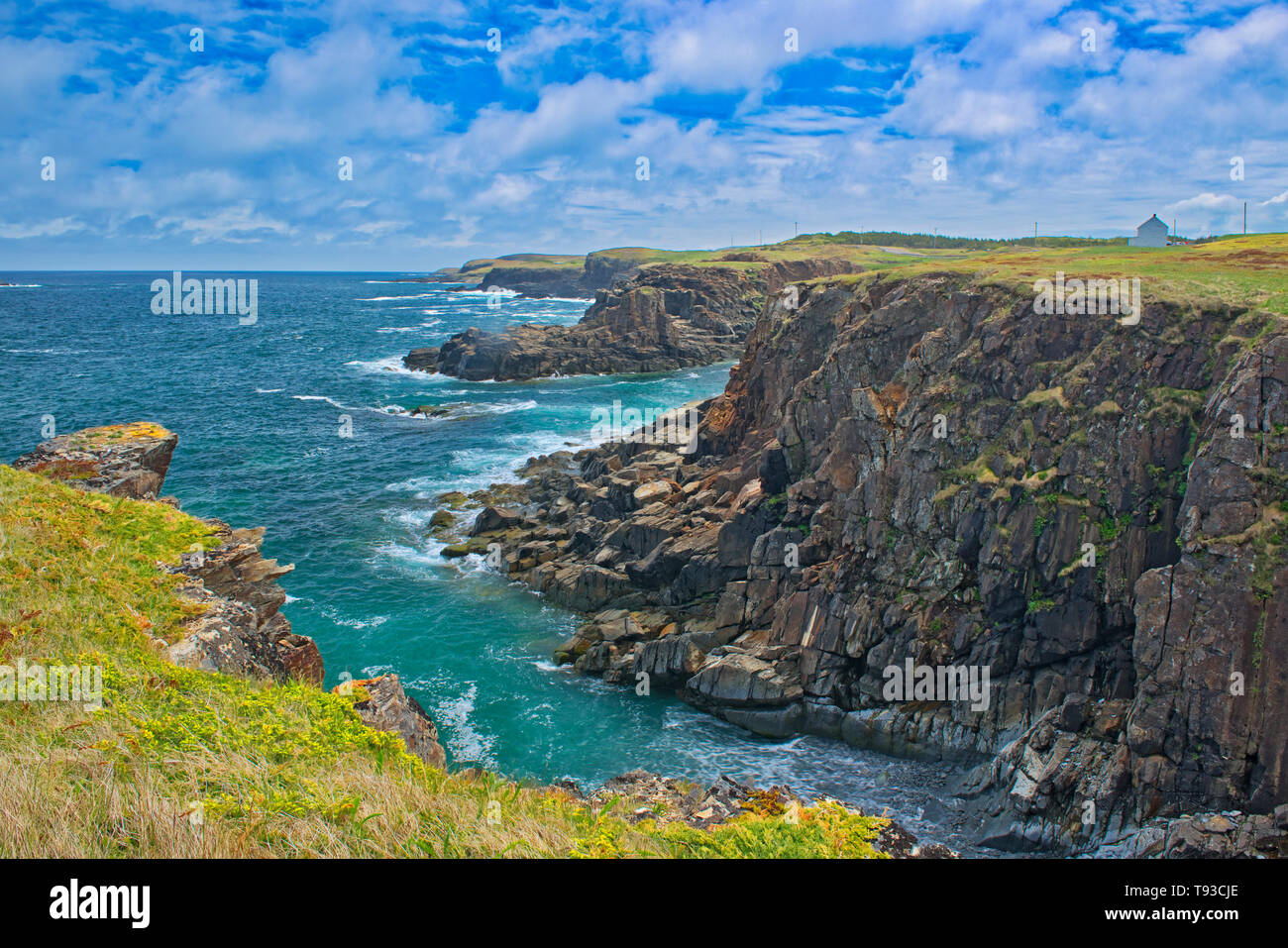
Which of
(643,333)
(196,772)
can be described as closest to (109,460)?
(196,772)

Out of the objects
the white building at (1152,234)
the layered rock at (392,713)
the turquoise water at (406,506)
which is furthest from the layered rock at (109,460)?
the white building at (1152,234)

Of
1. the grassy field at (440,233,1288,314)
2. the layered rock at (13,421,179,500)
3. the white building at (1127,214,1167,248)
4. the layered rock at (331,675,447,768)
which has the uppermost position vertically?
the white building at (1127,214,1167,248)

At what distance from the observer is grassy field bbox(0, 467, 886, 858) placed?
784 centimetres

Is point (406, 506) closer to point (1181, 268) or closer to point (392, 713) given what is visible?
point (392, 713)

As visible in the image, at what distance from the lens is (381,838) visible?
8.19 metres

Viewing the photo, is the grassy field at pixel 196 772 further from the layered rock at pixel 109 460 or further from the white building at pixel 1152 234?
the white building at pixel 1152 234

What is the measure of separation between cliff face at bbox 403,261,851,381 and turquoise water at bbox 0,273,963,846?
4455 millimetres

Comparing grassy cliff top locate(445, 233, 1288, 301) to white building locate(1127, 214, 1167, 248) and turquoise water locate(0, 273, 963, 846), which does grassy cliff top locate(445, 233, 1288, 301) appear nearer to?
white building locate(1127, 214, 1167, 248)

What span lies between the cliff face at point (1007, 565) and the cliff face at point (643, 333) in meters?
59.8

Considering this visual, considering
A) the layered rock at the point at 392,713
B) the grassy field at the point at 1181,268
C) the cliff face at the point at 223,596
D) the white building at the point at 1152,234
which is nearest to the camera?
the layered rock at the point at 392,713

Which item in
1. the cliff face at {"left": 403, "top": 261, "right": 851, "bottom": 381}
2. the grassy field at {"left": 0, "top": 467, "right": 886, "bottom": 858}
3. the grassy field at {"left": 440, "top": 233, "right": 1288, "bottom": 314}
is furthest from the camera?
the cliff face at {"left": 403, "top": 261, "right": 851, "bottom": 381}

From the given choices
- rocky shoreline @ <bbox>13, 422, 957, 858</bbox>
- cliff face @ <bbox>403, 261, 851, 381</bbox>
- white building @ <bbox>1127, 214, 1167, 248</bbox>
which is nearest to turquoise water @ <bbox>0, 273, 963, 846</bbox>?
rocky shoreline @ <bbox>13, 422, 957, 858</bbox>

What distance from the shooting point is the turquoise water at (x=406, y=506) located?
27.8 metres

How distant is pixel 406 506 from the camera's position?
52.0 meters
